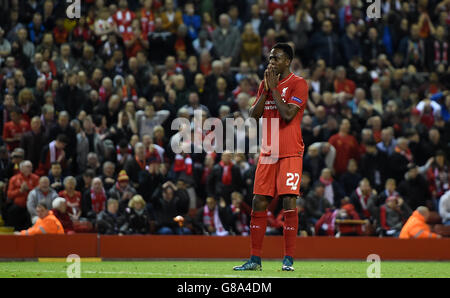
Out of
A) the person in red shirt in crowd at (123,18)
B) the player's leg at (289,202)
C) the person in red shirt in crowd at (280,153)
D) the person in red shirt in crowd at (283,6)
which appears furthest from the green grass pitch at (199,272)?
the person in red shirt in crowd at (283,6)

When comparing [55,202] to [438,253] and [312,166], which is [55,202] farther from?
[438,253]

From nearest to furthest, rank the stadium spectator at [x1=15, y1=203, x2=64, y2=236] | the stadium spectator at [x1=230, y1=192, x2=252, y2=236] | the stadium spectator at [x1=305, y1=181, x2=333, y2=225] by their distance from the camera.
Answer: the stadium spectator at [x1=15, y1=203, x2=64, y2=236] < the stadium spectator at [x1=230, y1=192, x2=252, y2=236] < the stadium spectator at [x1=305, y1=181, x2=333, y2=225]

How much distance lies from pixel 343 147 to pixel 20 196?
7457 mm

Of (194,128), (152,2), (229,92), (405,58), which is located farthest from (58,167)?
(405,58)

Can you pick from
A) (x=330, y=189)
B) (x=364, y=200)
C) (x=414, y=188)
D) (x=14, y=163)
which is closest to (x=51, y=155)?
(x=14, y=163)

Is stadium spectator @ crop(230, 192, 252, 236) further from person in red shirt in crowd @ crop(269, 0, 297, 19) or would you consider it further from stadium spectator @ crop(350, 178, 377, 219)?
person in red shirt in crowd @ crop(269, 0, 297, 19)

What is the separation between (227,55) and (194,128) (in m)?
4.11

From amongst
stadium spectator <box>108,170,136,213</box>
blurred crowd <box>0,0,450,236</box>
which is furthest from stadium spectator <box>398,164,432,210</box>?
stadium spectator <box>108,170,136,213</box>

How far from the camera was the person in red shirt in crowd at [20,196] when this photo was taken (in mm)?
17938

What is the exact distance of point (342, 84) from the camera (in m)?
23.0

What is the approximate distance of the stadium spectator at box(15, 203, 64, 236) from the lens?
16906 mm

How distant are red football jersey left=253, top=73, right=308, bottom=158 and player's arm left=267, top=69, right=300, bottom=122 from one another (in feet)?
0.29

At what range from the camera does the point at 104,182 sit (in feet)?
61.6

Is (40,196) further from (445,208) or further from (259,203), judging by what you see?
(445,208)
